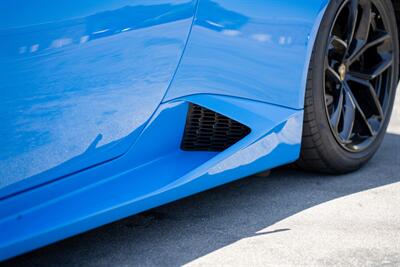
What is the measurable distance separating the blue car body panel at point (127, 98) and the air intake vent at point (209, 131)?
36mm

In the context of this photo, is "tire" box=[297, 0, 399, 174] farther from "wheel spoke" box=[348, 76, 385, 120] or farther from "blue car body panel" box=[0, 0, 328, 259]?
"blue car body panel" box=[0, 0, 328, 259]

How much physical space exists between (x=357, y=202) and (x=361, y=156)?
370 mm

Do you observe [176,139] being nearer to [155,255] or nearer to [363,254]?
[155,255]

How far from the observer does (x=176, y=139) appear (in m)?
2.34

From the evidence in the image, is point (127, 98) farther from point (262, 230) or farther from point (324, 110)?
point (324, 110)

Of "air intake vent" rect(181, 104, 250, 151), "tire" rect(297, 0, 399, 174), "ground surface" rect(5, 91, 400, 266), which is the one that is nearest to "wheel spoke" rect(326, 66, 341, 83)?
"tire" rect(297, 0, 399, 174)

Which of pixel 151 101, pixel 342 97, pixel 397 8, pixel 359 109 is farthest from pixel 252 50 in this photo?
pixel 397 8

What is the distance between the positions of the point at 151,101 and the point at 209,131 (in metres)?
0.36

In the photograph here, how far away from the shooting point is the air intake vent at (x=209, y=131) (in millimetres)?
2385

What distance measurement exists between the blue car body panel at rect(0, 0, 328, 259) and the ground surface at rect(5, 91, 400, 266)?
0.16 m

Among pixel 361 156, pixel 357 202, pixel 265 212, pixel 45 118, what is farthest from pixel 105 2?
pixel 361 156

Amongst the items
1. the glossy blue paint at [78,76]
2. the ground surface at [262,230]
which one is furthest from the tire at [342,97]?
the glossy blue paint at [78,76]

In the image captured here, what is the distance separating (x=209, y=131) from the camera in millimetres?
2445

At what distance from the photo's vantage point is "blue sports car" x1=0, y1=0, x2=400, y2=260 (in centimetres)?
186
